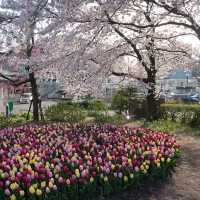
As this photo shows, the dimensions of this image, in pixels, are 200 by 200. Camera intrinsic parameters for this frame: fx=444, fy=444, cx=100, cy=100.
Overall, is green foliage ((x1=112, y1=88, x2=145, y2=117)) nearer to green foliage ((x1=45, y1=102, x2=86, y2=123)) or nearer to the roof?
the roof

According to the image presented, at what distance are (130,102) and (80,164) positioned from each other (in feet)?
52.8

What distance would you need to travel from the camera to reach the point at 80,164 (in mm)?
6613

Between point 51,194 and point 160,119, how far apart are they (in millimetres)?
12219

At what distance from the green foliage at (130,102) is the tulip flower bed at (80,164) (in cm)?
1104

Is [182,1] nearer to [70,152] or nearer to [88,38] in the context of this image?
[88,38]

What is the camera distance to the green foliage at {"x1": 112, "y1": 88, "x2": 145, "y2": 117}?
20.7 metres

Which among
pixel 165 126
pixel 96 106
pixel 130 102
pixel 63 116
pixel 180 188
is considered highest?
pixel 130 102

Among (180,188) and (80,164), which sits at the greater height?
(80,164)

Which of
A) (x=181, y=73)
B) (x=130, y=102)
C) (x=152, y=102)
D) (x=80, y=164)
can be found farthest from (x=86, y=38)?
(x=181, y=73)

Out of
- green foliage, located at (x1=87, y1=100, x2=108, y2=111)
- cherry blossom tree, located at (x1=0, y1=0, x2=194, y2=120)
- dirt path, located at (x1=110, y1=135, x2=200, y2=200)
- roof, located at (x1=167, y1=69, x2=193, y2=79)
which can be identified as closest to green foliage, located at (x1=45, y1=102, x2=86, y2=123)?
cherry blossom tree, located at (x1=0, y1=0, x2=194, y2=120)

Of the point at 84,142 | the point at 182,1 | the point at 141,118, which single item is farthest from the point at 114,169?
the point at 141,118

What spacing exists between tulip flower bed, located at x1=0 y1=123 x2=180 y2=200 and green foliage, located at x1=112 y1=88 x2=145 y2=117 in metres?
11.0

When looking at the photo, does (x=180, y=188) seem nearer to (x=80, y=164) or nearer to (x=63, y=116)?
(x=80, y=164)

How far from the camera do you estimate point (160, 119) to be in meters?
17.5
